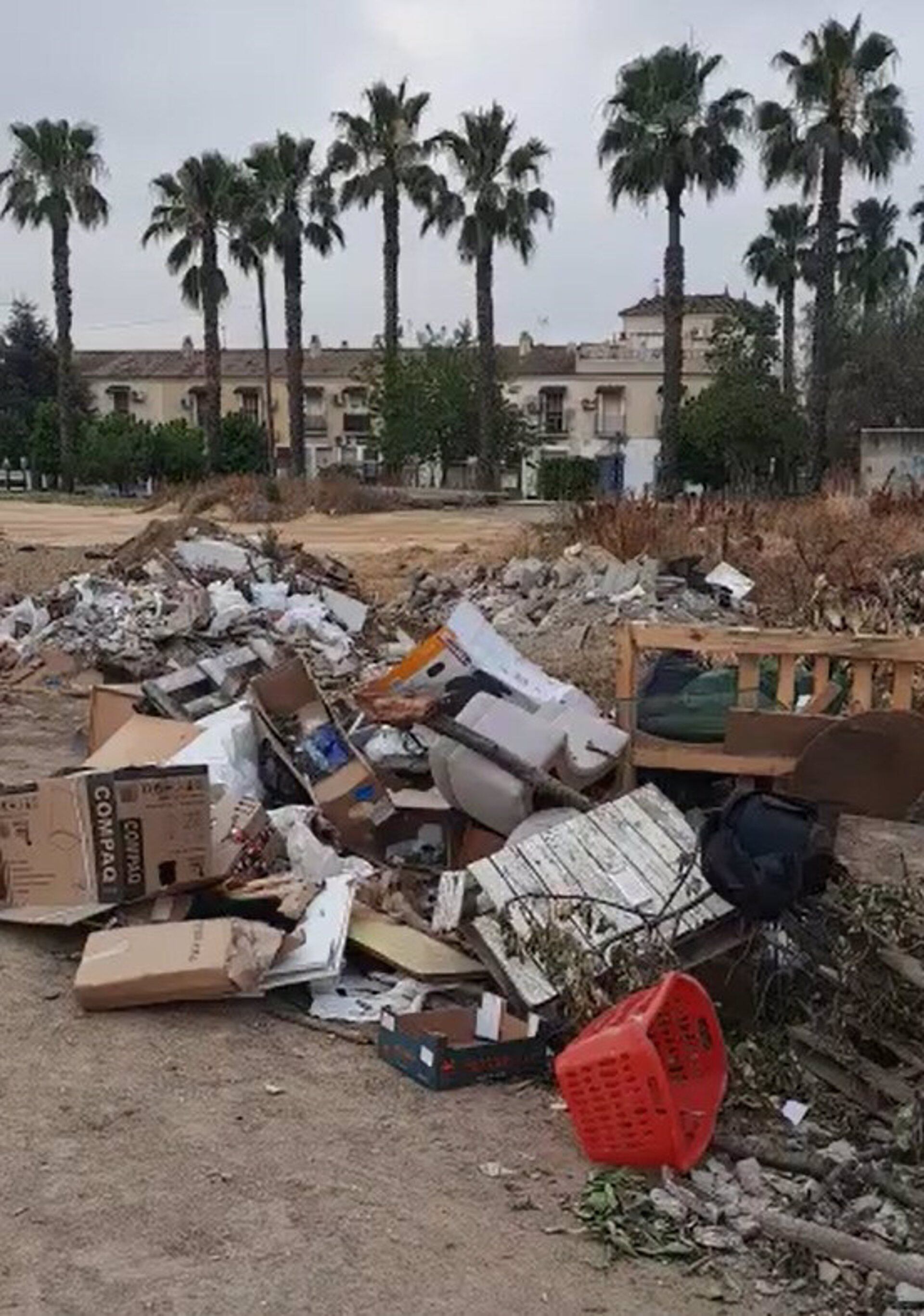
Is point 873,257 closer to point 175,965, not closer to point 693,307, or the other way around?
point 693,307

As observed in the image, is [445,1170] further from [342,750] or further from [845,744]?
[342,750]

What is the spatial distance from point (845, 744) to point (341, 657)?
6.15m

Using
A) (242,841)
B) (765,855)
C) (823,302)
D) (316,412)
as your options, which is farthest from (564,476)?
(765,855)

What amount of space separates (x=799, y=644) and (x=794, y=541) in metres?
8.95

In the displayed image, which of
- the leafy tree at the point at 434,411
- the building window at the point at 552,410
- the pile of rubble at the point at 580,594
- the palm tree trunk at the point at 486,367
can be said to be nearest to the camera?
the pile of rubble at the point at 580,594

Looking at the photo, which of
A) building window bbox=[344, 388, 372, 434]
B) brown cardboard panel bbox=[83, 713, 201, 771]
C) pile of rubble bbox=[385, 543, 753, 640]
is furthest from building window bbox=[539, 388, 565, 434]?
brown cardboard panel bbox=[83, 713, 201, 771]

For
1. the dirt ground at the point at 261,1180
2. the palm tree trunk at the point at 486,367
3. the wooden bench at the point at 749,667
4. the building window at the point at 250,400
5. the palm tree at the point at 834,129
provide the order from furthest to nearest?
the building window at the point at 250,400 < the palm tree trunk at the point at 486,367 < the palm tree at the point at 834,129 < the wooden bench at the point at 749,667 < the dirt ground at the point at 261,1180

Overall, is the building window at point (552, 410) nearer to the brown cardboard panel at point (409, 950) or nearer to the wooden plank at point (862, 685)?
the wooden plank at point (862, 685)

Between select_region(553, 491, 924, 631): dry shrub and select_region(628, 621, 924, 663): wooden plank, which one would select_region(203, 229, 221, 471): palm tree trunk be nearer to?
select_region(553, 491, 924, 631): dry shrub

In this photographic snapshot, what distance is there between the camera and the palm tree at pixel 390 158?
1499 inches

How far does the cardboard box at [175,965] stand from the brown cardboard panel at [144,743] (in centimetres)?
182

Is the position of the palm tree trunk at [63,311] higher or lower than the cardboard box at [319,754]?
higher

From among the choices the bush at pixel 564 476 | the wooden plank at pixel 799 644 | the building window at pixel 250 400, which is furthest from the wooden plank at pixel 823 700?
the building window at pixel 250 400

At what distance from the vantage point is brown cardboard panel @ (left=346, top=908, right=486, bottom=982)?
438 centimetres
